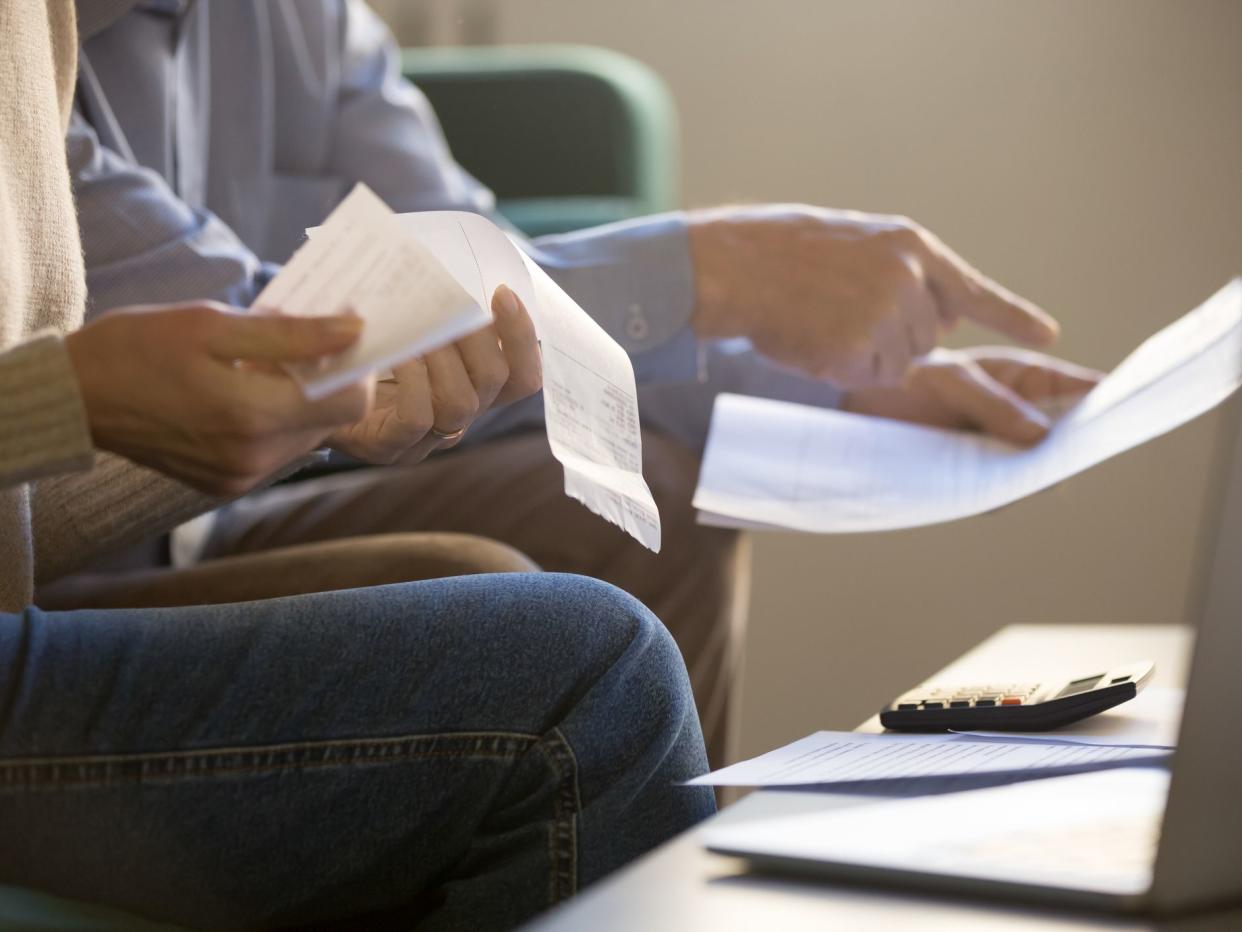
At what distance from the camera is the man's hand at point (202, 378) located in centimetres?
41

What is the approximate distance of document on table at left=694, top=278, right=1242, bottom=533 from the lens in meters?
0.73

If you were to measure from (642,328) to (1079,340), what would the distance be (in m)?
1.08

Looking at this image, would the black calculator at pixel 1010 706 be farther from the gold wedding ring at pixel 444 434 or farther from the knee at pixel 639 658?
the gold wedding ring at pixel 444 434

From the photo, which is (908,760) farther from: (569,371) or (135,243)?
(135,243)

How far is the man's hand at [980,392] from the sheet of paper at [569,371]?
0.42 meters

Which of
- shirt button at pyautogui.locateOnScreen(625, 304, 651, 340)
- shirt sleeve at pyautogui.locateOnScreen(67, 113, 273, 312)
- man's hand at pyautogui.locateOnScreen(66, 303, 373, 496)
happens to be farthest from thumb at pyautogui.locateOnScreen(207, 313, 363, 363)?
shirt button at pyautogui.locateOnScreen(625, 304, 651, 340)

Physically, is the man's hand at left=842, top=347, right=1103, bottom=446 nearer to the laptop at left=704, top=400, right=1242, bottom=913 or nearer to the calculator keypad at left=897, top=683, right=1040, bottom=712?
the calculator keypad at left=897, top=683, right=1040, bottom=712

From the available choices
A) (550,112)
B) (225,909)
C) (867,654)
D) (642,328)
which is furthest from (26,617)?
(867,654)

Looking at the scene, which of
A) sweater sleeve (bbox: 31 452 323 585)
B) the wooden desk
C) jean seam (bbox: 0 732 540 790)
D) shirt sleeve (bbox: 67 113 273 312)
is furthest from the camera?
A: shirt sleeve (bbox: 67 113 273 312)

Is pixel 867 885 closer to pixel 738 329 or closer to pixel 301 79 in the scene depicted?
pixel 738 329

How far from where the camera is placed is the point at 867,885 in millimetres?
391

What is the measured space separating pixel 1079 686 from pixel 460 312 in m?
0.36

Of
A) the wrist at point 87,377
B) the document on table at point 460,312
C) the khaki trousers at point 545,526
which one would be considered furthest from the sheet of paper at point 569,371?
the khaki trousers at point 545,526

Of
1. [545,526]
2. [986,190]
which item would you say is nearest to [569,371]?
[545,526]
